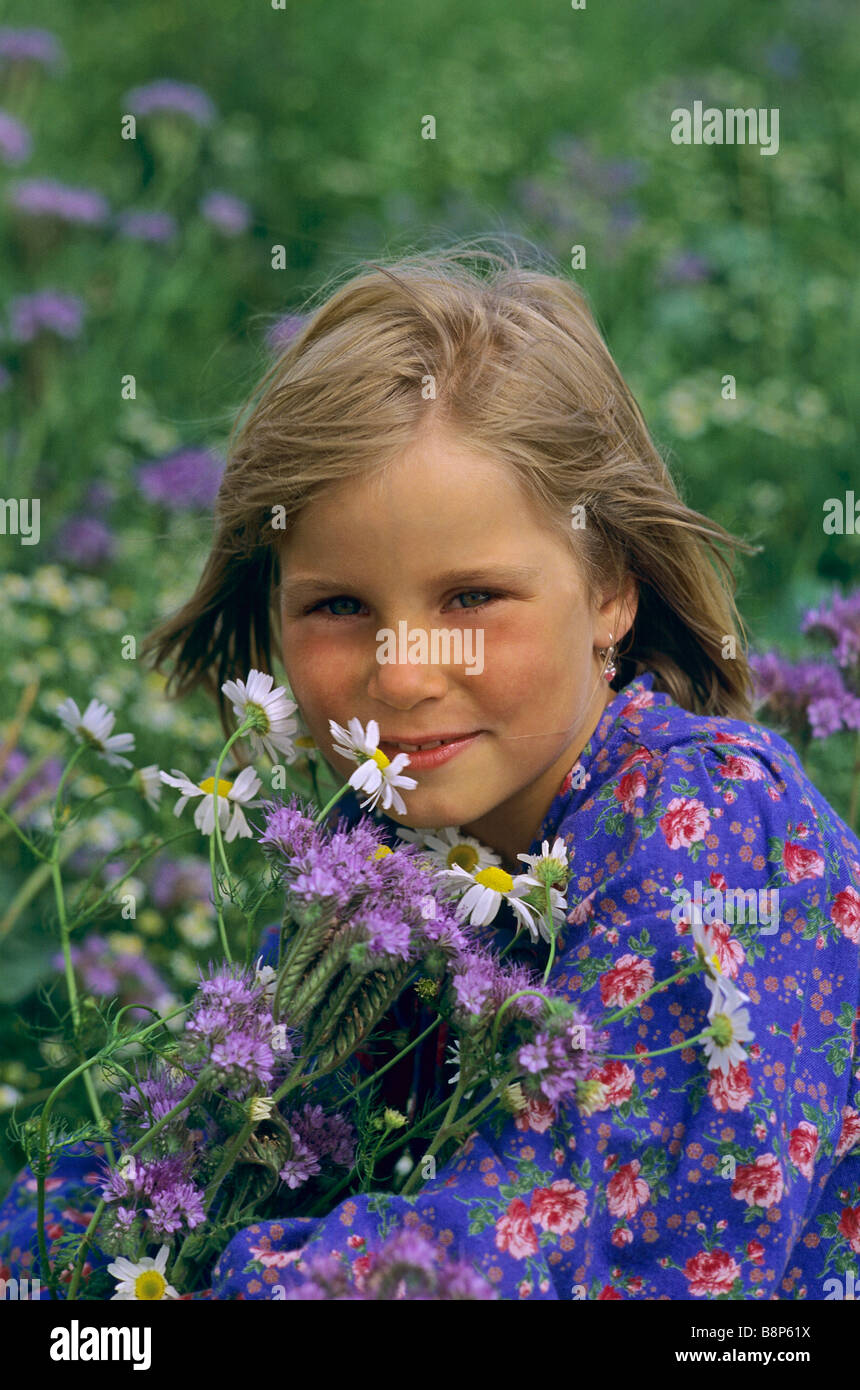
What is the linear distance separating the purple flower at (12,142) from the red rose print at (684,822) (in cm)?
227

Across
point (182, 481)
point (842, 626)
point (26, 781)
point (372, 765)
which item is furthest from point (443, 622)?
point (182, 481)

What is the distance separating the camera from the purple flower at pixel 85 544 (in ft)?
8.50

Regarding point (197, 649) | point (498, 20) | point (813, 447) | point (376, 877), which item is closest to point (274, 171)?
point (498, 20)

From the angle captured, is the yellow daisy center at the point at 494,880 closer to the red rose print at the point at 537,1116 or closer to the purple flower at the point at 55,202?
the red rose print at the point at 537,1116

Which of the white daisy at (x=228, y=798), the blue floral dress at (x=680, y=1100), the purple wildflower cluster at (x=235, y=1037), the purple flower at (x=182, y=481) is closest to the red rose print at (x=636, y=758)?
the blue floral dress at (x=680, y=1100)

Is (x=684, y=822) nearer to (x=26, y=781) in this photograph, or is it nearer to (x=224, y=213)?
(x=26, y=781)

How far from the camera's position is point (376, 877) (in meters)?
1.06

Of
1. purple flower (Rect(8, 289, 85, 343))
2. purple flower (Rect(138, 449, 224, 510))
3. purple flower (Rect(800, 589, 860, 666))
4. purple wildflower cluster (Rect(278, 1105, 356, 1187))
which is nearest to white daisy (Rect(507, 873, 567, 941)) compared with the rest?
purple wildflower cluster (Rect(278, 1105, 356, 1187))

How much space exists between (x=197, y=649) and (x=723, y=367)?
1598mm

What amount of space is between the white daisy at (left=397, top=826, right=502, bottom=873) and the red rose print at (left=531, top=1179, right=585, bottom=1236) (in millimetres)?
350

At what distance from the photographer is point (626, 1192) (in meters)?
1.14

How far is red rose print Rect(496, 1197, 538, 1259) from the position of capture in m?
1.07

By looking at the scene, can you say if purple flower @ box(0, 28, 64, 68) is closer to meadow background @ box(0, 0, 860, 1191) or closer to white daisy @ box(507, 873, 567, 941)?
meadow background @ box(0, 0, 860, 1191)

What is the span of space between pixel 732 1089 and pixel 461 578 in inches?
17.7
